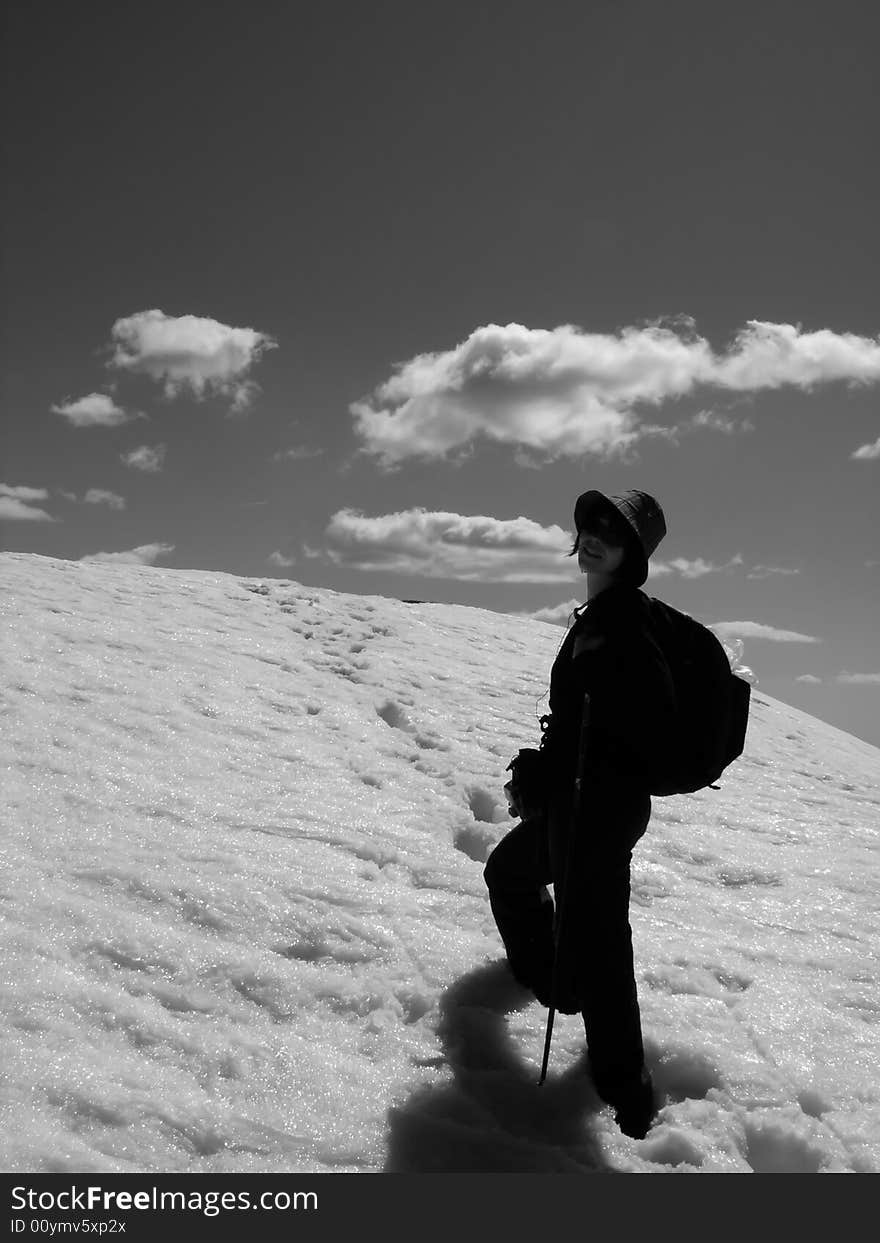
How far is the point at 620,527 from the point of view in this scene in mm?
3863

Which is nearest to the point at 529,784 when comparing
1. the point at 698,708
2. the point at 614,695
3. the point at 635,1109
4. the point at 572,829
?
the point at 572,829

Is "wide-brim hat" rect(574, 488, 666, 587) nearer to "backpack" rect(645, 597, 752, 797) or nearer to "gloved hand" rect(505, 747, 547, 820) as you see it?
"backpack" rect(645, 597, 752, 797)

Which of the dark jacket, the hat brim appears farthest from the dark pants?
the hat brim

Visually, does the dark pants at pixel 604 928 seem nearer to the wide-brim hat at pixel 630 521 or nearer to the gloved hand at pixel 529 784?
the gloved hand at pixel 529 784

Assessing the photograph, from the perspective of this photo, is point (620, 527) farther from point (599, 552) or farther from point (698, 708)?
point (698, 708)

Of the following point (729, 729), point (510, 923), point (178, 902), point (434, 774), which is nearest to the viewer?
point (729, 729)

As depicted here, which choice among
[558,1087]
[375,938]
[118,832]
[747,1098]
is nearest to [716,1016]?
[747,1098]

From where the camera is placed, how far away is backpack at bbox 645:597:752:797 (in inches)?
141

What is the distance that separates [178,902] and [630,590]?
3.03 metres

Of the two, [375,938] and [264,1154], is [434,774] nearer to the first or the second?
[375,938]

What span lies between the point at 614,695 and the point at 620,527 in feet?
2.56

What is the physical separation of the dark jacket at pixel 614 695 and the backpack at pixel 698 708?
7 cm

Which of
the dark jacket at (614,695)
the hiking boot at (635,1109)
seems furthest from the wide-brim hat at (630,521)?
the hiking boot at (635,1109)

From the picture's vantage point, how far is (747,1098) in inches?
159
